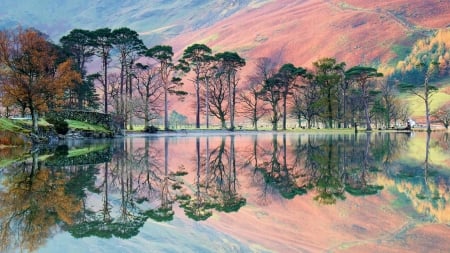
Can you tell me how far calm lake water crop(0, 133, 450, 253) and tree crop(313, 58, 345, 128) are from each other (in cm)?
5874

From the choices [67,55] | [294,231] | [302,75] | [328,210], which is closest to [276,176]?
[328,210]

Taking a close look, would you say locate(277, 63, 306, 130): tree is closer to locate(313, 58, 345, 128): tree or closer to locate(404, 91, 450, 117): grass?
locate(313, 58, 345, 128): tree

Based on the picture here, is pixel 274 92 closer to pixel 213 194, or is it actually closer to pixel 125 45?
pixel 125 45

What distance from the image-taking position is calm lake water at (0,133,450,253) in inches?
310

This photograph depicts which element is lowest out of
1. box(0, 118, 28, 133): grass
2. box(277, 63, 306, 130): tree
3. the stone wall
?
box(0, 118, 28, 133): grass

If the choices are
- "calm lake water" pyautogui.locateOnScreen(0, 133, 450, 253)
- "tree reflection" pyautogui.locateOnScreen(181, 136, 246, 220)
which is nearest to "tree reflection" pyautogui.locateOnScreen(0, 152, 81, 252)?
"calm lake water" pyautogui.locateOnScreen(0, 133, 450, 253)

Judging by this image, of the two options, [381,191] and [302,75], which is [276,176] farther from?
[302,75]

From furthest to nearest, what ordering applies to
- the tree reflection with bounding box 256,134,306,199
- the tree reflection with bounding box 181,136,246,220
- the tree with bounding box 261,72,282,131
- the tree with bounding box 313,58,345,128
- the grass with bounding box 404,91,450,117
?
1. the grass with bounding box 404,91,450,117
2. the tree with bounding box 261,72,282,131
3. the tree with bounding box 313,58,345,128
4. the tree reflection with bounding box 256,134,306,199
5. the tree reflection with bounding box 181,136,246,220

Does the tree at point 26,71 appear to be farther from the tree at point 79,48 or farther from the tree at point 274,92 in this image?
the tree at point 274,92

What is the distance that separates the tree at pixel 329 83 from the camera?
7622 cm

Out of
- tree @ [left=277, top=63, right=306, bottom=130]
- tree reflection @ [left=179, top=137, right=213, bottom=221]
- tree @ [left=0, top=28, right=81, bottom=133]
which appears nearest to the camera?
tree reflection @ [left=179, top=137, right=213, bottom=221]

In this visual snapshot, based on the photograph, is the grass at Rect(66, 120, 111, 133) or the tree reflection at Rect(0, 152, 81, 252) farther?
the grass at Rect(66, 120, 111, 133)

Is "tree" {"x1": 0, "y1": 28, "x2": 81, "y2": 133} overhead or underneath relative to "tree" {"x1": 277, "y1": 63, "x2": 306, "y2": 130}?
underneath

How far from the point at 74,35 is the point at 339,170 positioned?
50.8m
